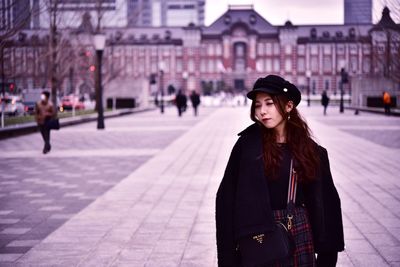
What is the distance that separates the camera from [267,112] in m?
3.14

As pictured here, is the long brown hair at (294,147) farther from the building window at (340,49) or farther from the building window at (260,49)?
the building window at (340,49)

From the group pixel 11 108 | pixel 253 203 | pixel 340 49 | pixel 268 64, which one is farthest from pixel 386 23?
pixel 340 49

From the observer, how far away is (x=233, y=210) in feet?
10.3

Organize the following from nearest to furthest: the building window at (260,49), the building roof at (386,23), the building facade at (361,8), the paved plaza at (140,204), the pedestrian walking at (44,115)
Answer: the paved plaza at (140,204), the pedestrian walking at (44,115), the building roof at (386,23), the building facade at (361,8), the building window at (260,49)

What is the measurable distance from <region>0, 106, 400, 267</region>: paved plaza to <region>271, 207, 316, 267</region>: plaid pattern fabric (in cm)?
235

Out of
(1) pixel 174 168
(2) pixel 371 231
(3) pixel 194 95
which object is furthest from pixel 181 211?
(3) pixel 194 95

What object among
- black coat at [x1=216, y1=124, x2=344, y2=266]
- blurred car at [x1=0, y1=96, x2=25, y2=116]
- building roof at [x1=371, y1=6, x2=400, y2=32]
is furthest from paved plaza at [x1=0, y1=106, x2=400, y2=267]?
blurred car at [x1=0, y1=96, x2=25, y2=116]

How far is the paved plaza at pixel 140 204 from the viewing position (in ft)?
19.0

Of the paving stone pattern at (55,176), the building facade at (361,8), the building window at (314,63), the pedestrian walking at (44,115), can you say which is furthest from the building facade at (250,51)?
the pedestrian walking at (44,115)

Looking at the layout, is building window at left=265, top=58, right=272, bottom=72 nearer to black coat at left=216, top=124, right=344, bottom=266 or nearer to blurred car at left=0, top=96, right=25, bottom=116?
Result: blurred car at left=0, top=96, right=25, bottom=116

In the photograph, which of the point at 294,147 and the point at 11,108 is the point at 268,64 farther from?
the point at 294,147

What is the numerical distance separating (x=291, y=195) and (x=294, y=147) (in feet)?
0.83

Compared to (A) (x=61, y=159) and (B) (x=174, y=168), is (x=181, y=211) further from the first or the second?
(A) (x=61, y=159)

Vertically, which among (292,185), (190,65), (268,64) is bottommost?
(292,185)
